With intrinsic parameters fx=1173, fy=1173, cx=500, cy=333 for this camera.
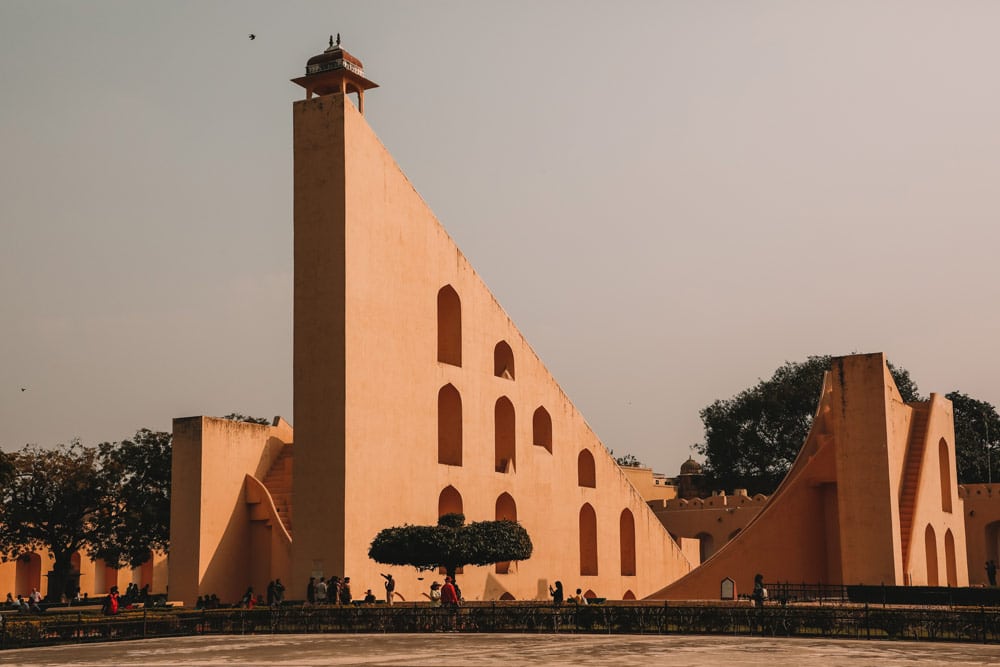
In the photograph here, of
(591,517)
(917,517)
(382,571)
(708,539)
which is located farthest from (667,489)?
(382,571)

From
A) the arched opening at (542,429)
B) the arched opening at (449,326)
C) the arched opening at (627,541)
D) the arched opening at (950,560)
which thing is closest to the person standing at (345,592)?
the arched opening at (449,326)

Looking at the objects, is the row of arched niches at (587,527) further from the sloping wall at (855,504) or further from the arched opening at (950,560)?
the arched opening at (950,560)

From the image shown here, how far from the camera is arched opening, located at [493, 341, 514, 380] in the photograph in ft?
86.8

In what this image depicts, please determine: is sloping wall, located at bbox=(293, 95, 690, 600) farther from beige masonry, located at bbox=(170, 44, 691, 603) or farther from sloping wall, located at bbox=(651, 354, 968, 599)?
sloping wall, located at bbox=(651, 354, 968, 599)

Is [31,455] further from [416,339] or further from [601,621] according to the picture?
[601,621]

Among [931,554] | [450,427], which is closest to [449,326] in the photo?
[450,427]

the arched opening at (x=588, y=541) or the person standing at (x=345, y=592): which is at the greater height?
the arched opening at (x=588, y=541)

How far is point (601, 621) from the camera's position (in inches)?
664

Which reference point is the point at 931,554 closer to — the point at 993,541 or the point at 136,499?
the point at 993,541

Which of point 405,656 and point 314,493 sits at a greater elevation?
point 314,493

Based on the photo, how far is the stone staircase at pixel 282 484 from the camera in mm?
27422

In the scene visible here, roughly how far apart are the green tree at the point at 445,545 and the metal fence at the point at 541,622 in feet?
4.54

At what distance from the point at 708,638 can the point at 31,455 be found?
2350 centimetres

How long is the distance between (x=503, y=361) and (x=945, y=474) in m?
10.9
